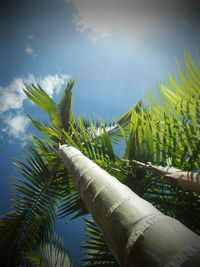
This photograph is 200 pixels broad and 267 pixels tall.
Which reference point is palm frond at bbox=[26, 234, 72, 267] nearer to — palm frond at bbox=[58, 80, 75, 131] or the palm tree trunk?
palm frond at bbox=[58, 80, 75, 131]

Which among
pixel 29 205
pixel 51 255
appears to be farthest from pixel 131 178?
pixel 51 255

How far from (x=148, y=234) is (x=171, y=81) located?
4.57ft

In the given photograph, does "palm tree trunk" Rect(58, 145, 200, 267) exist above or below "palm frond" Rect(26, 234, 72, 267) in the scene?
above

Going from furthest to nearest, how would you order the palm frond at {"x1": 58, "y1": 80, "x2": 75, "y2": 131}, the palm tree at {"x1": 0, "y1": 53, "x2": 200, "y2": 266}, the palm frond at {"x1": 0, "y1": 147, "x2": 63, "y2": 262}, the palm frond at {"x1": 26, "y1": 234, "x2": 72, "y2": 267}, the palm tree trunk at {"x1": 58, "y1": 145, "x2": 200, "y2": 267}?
1. the palm frond at {"x1": 26, "y1": 234, "x2": 72, "y2": 267}
2. the palm frond at {"x1": 58, "y1": 80, "x2": 75, "y2": 131}
3. the palm frond at {"x1": 0, "y1": 147, "x2": 63, "y2": 262}
4. the palm tree at {"x1": 0, "y1": 53, "x2": 200, "y2": 266}
5. the palm tree trunk at {"x1": 58, "y1": 145, "x2": 200, "y2": 267}

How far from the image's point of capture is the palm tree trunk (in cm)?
56

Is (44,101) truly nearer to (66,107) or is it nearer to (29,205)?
(66,107)

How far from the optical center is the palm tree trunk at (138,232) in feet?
1.84

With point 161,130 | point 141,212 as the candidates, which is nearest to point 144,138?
point 161,130

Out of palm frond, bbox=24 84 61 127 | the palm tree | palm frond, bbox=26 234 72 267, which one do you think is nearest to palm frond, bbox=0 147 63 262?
the palm tree

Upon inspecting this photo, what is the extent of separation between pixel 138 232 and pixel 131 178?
1346 millimetres

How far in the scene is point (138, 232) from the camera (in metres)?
0.68

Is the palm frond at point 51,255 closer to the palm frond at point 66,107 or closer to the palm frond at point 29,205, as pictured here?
the palm frond at point 29,205

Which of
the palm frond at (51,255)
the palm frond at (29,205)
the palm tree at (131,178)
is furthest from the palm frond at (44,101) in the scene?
the palm frond at (51,255)

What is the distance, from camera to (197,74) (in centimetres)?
165
